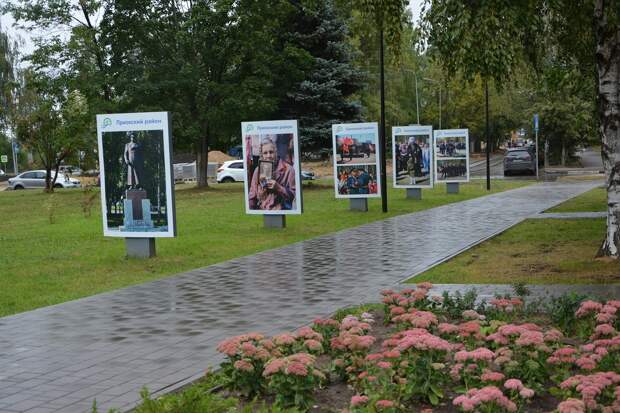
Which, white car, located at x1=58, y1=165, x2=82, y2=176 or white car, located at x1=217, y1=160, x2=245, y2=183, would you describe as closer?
white car, located at x1=58, y1=165, x2=82, y2=176

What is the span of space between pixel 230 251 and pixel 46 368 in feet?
27.6

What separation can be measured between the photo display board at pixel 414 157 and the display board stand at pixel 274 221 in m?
10.3

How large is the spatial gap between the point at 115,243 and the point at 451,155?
19.2 meters

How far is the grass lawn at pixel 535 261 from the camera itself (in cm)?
1055

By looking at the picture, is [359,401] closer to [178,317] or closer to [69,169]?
[178,317]

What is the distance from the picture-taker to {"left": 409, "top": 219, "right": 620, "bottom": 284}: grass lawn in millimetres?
10547

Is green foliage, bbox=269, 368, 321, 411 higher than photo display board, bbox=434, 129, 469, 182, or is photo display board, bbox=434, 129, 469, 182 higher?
photo display board, bbox=434, 129, 469, 182

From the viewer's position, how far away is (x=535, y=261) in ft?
40.1

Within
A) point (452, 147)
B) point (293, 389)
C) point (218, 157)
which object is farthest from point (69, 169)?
point (293, 389)

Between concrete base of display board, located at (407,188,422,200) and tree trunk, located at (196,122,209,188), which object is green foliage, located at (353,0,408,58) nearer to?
concrete base of display board, located at (407,188,422,200)

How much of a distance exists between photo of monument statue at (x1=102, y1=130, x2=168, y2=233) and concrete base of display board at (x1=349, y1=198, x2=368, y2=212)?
35.6 feet

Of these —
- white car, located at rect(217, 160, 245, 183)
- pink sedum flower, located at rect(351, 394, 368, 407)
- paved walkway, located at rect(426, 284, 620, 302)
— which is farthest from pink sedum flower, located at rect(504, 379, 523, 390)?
white car, located at rect(217, 160, 245, 183)

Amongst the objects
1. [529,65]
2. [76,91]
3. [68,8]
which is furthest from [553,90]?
[68,8]

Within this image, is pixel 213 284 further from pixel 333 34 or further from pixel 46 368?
pixel 333 34
